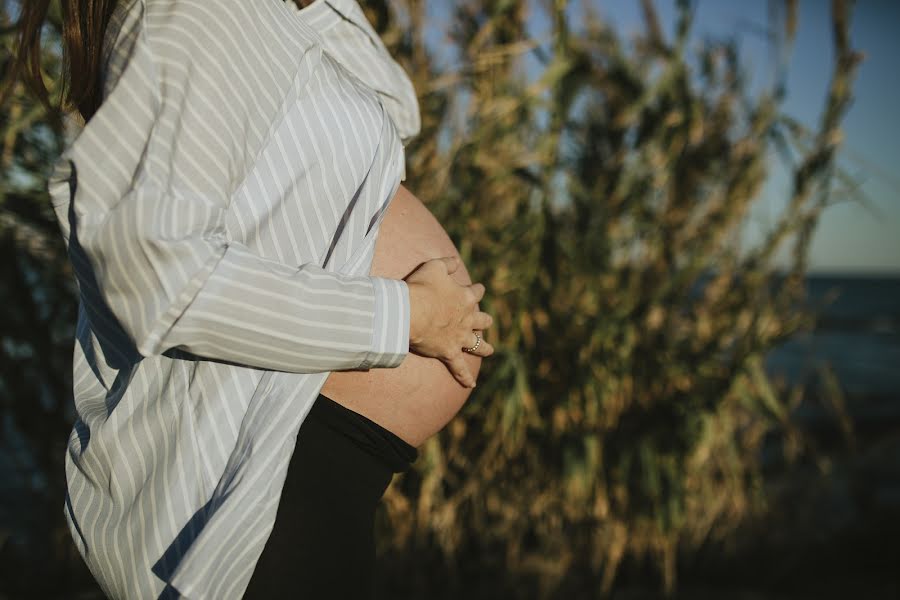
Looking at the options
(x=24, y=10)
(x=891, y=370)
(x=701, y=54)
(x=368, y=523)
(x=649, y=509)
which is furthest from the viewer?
(x=891, y=370)

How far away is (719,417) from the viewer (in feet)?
7.30

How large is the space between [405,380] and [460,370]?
0.07 metres

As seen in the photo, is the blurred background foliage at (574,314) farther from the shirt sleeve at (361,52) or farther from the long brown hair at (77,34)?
the long brown hair at (77,34)

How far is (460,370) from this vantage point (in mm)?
870

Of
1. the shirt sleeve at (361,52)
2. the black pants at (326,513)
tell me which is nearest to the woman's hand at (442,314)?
the black pants at (326,513)

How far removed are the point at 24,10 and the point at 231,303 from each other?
1.37ft

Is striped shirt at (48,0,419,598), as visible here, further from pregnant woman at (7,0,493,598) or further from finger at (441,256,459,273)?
finger at (441,256,459,273)

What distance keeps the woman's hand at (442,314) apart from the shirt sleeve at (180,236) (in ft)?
0.32

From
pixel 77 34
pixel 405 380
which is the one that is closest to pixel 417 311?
pixel 405 380

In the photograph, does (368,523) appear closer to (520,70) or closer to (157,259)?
(157,259)

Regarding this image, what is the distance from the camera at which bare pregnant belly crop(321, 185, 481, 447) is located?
0.82m

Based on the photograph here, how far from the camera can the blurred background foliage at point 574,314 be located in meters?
1.91

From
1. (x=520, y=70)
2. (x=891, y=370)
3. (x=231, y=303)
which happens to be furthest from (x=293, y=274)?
(x=891, y=370)

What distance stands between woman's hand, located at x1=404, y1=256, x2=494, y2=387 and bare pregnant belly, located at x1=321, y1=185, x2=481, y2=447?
0.04 meters
